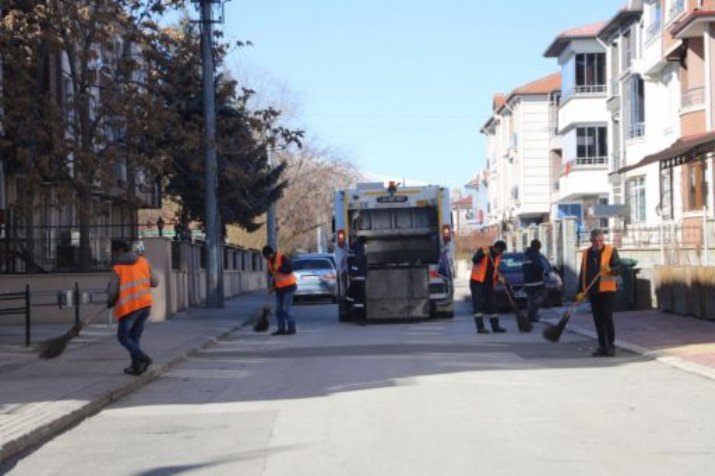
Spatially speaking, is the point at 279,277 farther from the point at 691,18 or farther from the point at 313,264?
the point at 691,18

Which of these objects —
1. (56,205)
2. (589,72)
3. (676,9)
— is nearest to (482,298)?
(56,205)

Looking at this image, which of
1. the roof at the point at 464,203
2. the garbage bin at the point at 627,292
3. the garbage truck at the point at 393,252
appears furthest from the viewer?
the roof at the point at 464,203

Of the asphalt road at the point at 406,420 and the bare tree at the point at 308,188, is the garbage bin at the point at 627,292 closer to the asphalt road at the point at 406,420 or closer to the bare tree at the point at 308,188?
the asphalt road at the point at 406,420

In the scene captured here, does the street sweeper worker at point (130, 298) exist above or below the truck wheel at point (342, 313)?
above

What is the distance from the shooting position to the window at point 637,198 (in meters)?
39.7

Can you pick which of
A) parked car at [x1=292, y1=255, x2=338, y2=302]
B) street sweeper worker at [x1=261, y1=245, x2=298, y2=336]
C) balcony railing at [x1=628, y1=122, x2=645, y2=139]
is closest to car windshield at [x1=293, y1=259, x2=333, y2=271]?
parked car at [x1=292, y1=255, x2=338, y2=302]

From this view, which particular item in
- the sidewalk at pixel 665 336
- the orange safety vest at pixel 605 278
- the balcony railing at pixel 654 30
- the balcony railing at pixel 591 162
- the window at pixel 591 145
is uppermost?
the balcony railing at pixel 654 30

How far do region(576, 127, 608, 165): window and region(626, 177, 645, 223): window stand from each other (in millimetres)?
8236

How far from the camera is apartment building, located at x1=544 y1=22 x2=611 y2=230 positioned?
49.5 m

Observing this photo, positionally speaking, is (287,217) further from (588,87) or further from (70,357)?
(70,357)

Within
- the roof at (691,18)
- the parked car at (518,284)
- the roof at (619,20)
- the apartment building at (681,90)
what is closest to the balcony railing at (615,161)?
the roof at (619,20)

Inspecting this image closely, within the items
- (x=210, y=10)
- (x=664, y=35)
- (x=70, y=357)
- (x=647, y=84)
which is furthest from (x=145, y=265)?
(x=647, y=84)

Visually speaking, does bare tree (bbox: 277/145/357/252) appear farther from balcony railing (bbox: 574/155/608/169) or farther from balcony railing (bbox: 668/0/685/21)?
balcony railing (bbox: 668/0/685/21)

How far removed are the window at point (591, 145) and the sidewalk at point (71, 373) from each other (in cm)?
2786
